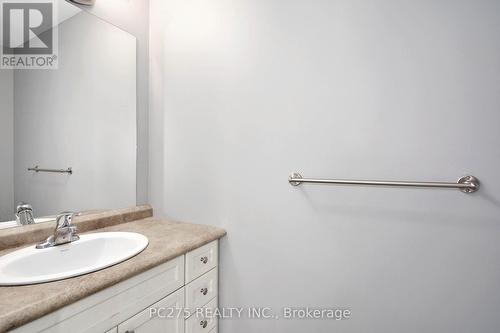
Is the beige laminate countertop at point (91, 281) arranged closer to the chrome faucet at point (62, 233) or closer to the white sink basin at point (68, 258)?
the white sink basin at point (68, 258)

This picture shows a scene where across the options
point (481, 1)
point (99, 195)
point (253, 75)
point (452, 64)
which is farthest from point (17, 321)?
point (481, 1)

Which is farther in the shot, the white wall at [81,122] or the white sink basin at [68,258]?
the white wall at [81,122]

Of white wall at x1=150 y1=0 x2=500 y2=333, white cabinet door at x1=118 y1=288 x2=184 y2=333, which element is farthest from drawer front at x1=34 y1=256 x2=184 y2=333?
white wall at x1=150 y1=0 x2=500 y2=333

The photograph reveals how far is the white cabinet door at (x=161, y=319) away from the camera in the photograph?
0.85 metres

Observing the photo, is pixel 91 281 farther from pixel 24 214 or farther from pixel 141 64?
pixel 141 64

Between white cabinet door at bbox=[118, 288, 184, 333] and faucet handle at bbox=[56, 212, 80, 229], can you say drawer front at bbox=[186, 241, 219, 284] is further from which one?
faucet handle at bbox=[56, 212, 80, 229]

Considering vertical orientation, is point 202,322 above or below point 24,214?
below

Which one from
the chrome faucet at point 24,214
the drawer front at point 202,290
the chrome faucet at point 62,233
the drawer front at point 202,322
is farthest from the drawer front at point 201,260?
the chrome faucet at point 24,214

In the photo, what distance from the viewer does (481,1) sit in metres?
0.88

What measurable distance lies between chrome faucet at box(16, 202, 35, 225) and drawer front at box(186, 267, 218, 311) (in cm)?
72

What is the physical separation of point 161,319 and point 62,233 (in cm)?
53

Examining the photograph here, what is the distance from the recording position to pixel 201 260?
1188 mm

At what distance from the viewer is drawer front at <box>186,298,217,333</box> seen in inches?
43.6

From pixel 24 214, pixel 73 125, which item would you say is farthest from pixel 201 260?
pixel 73 125
